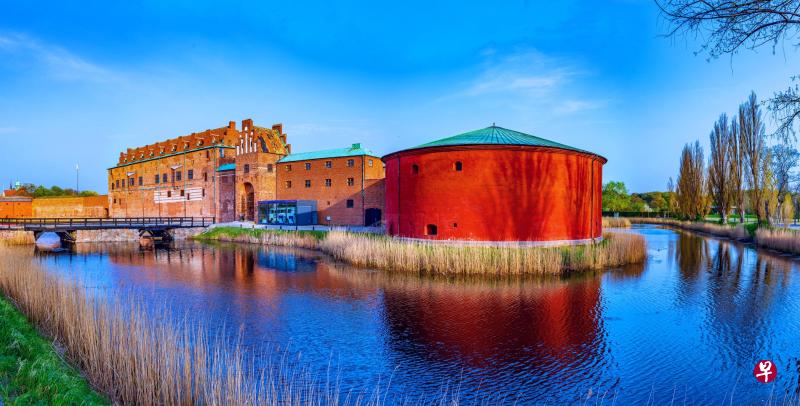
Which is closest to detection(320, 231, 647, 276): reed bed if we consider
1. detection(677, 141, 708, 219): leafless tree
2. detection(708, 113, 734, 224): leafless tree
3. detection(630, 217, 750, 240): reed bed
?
detection(630, 217, 750, 240): reed bed

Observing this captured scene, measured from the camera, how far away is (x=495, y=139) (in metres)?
19.1

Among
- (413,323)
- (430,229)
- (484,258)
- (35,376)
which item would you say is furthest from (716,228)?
(35,376)

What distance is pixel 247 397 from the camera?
4.21 metres

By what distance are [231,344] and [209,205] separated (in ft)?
107

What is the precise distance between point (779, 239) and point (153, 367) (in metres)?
27.3

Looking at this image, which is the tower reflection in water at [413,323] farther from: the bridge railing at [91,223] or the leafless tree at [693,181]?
the leafless tree at [693,181]

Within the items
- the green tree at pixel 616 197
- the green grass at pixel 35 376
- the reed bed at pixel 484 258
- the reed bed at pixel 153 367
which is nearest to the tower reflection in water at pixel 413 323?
the reed bed at pixel 153 367

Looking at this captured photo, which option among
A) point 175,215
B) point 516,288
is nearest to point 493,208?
point 516,288

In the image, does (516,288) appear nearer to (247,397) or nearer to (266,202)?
(247,397)

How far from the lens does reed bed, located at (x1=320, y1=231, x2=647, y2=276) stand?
14633 millimetres

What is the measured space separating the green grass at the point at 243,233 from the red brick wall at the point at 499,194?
299 inches

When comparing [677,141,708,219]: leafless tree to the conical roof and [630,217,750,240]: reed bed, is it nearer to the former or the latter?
[630,217,750,240]: reed bed

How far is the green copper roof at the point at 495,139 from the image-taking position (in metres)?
18.6

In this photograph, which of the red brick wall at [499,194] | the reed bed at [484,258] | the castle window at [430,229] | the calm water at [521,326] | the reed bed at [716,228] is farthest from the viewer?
the reed bed at [716,228]
